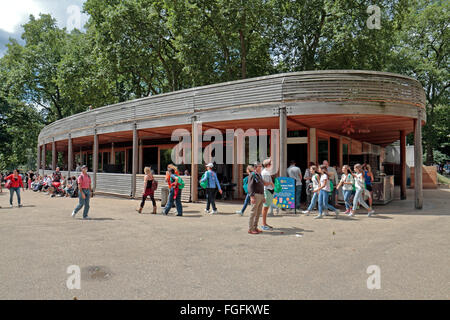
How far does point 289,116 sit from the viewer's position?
11703mm

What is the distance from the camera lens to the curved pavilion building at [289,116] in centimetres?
1102

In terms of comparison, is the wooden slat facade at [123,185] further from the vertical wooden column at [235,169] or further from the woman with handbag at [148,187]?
the woman with handbag at [148,187]

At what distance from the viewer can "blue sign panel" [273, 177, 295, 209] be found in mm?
10742

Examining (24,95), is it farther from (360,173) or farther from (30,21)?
(360,173)

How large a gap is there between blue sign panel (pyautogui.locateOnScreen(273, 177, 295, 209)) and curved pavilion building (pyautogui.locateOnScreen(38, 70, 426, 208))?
61 cm

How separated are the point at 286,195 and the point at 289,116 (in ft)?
9.49

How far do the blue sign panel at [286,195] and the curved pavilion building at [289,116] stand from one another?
610 mm

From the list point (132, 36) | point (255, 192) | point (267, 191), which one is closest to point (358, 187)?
point (267, 191)

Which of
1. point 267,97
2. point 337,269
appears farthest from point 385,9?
point 337,269

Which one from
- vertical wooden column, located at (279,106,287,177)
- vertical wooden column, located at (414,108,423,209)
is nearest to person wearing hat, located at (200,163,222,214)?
vertical wooden column, located at (279,106,287,177)

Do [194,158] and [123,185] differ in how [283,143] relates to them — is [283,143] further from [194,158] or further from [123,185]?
[123,185]

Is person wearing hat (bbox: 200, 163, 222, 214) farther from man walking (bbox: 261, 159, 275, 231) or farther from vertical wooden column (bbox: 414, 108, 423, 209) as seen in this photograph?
vertical wooden column (bbox: 414, 108, 423, 209)

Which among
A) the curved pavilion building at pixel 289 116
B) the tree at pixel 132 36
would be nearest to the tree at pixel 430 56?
the curved pavilion building at pixel 289 116
